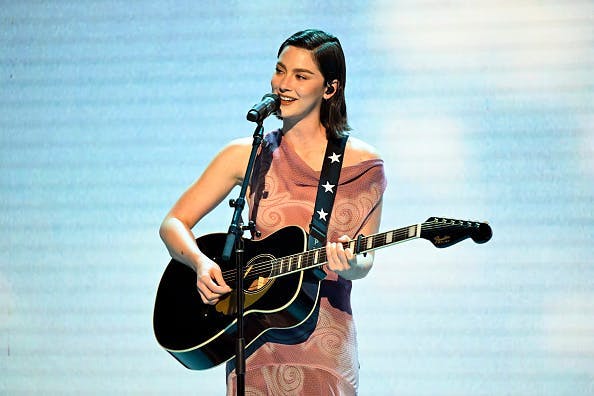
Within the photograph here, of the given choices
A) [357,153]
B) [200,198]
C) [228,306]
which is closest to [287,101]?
[357,153]

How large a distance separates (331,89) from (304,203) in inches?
14.1

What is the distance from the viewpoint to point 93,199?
3.93 metres

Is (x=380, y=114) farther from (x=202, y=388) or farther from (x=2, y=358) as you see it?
(x=2, y=358)

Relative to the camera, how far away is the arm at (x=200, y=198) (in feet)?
10.2

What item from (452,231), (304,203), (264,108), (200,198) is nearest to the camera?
(452,231)

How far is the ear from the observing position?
3.11 m

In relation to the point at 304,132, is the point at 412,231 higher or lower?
lower

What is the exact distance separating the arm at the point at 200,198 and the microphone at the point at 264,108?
0.82ft

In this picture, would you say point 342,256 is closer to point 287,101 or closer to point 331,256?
point 331,256

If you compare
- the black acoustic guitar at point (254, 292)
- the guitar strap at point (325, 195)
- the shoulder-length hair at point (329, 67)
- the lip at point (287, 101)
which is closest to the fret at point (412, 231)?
the black acoustic guitar at point (254, 292)

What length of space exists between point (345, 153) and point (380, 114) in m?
0.64

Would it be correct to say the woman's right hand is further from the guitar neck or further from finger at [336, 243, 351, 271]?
finger at [336, 243, 351, 271]

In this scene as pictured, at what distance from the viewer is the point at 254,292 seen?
2.98 metres

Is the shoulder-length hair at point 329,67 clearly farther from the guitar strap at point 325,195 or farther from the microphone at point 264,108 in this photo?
the microphone at point 264,108
